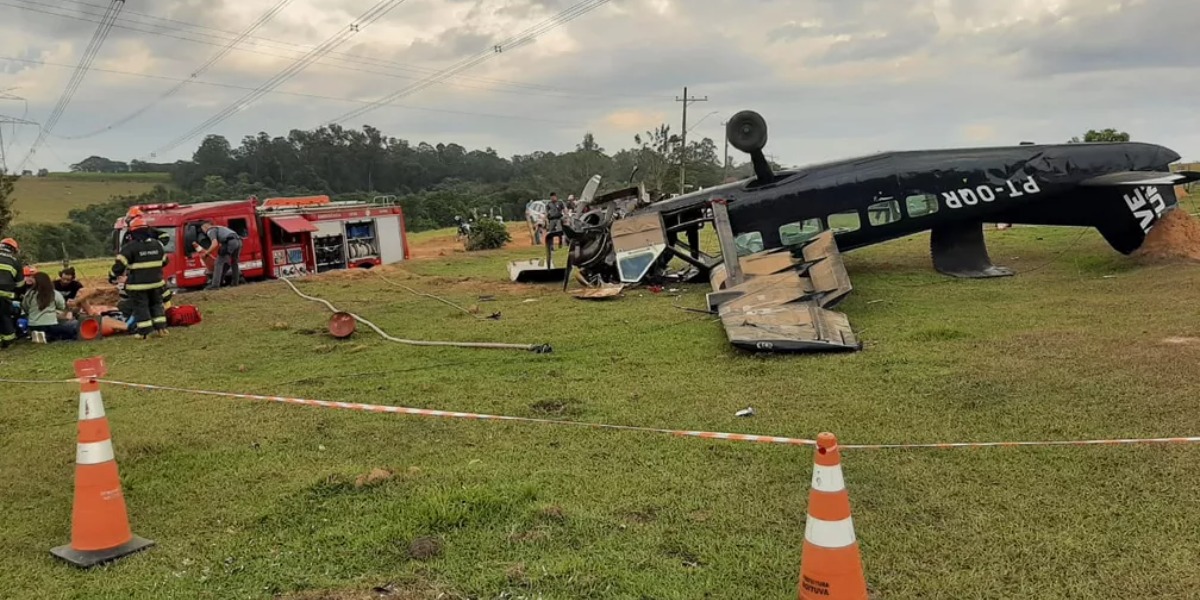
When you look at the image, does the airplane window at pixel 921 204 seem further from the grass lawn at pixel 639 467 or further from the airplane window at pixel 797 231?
the grass lawn at pixel 639 467

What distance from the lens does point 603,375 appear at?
8094 millimetres

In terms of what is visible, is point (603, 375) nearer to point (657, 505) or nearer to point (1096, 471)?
point (657, 505)

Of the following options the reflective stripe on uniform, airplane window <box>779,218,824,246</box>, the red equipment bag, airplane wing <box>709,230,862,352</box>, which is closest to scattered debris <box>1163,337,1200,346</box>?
airplane wing <box>709,230,862,352</box>

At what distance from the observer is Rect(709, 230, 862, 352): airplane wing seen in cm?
841

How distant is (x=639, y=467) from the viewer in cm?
520

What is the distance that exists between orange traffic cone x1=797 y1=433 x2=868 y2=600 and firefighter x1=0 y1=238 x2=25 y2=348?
12.6m

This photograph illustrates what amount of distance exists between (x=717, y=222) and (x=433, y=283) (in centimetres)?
730

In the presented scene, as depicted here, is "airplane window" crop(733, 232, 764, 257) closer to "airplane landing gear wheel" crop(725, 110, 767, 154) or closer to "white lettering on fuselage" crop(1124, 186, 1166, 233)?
"airplane landing gear wheel" crop(725, 110, 767, 154)

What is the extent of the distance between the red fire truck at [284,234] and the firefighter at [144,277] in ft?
21.2

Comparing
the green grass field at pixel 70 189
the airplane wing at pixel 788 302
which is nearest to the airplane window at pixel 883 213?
the airplane wing at pixel 788 302

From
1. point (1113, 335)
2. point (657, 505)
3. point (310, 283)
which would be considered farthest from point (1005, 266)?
point (310, 283)

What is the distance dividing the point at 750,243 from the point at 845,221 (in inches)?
68.7

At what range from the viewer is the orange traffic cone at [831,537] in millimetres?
3099

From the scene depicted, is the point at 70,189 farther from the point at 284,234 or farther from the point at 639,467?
the point at 639,467
